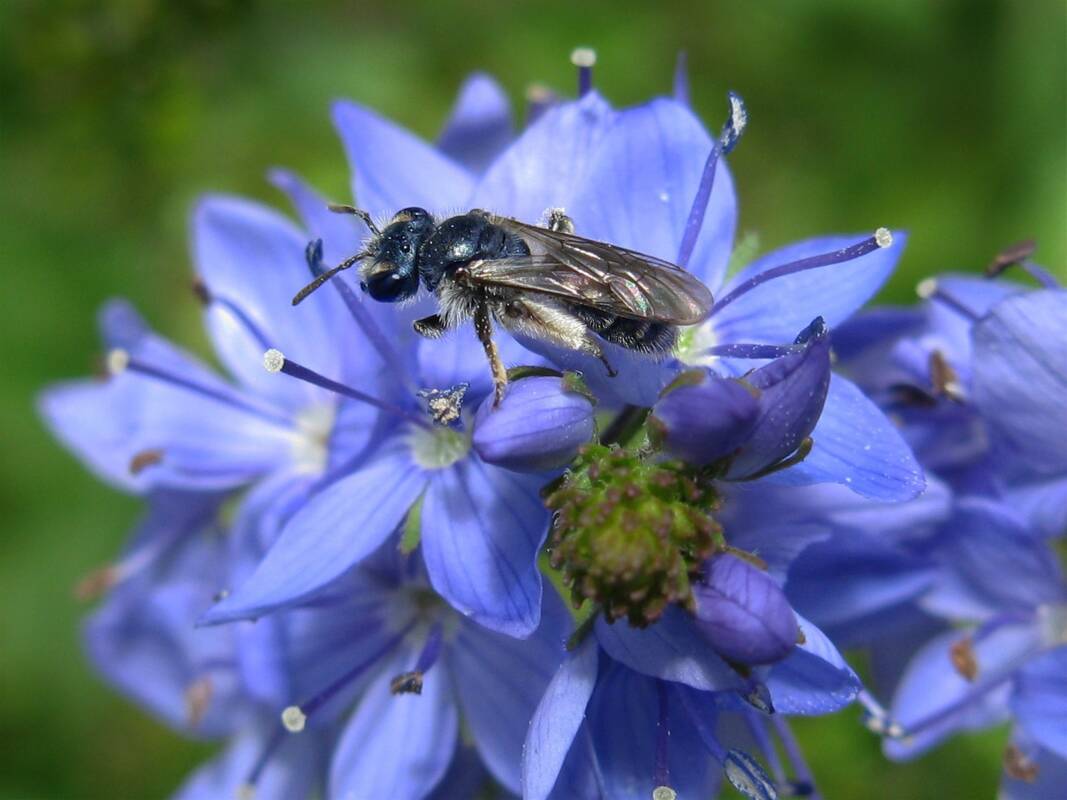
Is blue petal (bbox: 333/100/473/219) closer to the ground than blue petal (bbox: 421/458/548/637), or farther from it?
farther from it

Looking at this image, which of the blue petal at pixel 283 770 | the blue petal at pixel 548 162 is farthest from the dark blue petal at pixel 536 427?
the blue petal at pixel 283 770

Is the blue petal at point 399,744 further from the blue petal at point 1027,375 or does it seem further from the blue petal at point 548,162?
the blue petal at point 1027,375

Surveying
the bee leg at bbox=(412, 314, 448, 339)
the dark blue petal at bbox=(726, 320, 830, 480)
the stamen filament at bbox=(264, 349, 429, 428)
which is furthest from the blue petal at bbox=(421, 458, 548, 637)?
the dark blue petal at bbox=(726, 320, 830, 480)

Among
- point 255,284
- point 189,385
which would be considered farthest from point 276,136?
point 189,385

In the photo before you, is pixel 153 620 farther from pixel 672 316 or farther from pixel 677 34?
→ pixel 677 34

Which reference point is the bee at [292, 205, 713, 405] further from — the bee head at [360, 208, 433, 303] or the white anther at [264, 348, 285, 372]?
the white anther at [264, 348, 285, 372]

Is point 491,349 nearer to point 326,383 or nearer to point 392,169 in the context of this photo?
point 326,383
